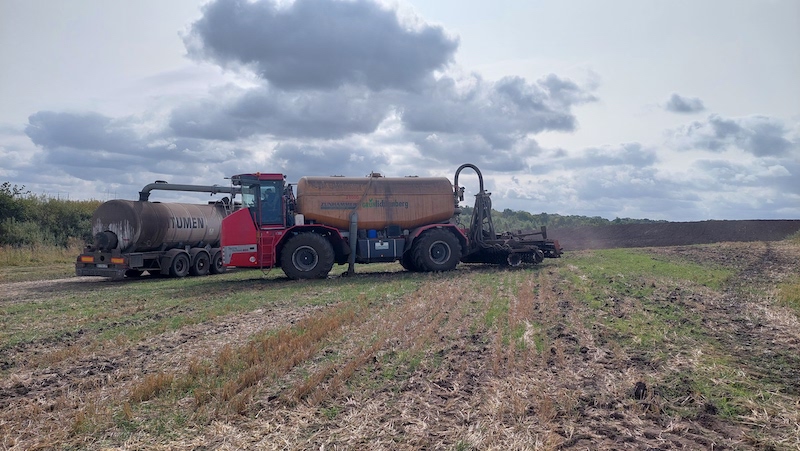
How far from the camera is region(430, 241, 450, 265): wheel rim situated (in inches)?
793

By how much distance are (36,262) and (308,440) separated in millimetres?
28198

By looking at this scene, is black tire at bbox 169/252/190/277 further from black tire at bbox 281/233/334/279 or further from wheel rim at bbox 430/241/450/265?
wheel rim at bbox 430/241/450/265

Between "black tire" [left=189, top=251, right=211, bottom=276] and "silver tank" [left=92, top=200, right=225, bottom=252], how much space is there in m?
0.71

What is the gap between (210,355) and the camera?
26.9 ft

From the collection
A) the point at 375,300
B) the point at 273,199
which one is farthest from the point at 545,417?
the point at 273,199

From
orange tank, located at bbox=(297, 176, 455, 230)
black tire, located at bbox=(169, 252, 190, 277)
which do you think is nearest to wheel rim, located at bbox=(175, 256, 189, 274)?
black tire, located at bbox=(169, 252, 190, 277)

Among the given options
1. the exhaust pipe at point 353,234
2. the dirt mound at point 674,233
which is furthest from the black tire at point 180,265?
the dirt mound at point 674,233

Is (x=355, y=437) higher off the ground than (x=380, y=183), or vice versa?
(x=380, y=183)

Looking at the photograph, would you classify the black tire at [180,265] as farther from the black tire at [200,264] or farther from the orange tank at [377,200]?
the orange tank at [377,200]

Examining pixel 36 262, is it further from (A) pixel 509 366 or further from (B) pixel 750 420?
(B) pixel 750 420

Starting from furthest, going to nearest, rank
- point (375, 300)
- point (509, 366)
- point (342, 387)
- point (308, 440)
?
1. point (375, 300)
2. point (509, 366)
3. point (342, 387)
4. point (308, 440)

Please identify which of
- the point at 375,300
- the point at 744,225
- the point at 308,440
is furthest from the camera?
the point at 744,225

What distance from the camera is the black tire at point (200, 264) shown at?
73.6ft

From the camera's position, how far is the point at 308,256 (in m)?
18.7
